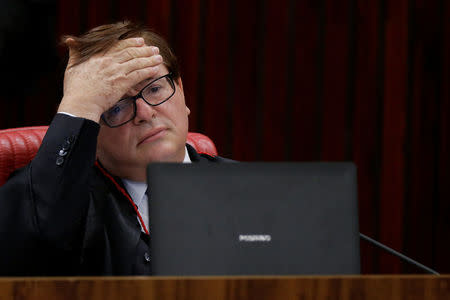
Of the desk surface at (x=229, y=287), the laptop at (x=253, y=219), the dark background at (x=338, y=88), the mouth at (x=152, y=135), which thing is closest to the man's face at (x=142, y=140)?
the mouth at (x=152, y=135)

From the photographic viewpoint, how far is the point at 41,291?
20.6 inches

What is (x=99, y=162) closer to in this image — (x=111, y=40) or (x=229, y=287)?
(x=111, y=40)

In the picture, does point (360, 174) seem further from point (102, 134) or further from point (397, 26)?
point (102, 134)

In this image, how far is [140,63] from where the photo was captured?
1.04m

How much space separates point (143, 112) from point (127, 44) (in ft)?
0.48

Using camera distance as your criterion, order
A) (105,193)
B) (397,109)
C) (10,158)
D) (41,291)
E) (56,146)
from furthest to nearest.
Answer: (397,109)
(10,158)
(105,193)
(56,146)
(41,291)

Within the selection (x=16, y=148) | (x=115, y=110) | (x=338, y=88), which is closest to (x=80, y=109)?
(x=115, y=110)

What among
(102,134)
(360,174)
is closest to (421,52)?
(360,174)

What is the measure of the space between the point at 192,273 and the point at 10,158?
647 millimetres

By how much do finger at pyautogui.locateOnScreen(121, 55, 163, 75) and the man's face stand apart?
0.04m

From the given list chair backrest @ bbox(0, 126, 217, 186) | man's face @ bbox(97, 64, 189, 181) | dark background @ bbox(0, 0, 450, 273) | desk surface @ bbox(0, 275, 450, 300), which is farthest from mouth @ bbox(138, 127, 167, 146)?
dark background @ bbox(0, 0, 450, 273)

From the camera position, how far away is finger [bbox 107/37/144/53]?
106 centimetres

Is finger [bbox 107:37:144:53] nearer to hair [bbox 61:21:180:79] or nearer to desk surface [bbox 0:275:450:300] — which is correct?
hair [bbox 61:21:180:79]

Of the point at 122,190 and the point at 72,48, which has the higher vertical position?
the point at 72,48
